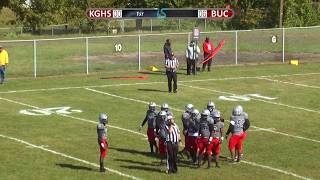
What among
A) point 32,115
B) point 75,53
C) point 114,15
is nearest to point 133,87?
point 32,115

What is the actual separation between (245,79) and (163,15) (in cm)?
1002

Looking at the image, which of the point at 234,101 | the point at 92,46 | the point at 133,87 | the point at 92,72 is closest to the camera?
the point at 234,101

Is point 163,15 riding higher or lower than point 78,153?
higher

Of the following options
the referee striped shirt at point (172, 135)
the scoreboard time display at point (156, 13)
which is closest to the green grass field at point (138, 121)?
the referee striped shirt at point (172, 135)

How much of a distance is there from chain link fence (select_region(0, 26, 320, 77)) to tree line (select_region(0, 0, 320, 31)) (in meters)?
6.22

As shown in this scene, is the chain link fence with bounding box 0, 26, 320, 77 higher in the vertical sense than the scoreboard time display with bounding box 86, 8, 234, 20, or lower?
lower

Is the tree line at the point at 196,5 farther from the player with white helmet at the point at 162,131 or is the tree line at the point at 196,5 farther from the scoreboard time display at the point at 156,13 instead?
the player with white helmet at the point at 162,131

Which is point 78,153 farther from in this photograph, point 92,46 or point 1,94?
point 92,46

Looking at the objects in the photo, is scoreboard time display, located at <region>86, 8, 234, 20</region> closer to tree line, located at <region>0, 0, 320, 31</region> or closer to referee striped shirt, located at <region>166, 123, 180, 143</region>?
tree line, located at <region>0, 0, 320, 31</region>

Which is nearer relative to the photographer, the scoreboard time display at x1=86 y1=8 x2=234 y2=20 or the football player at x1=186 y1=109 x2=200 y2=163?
the football player at x1=186 y1=109 x2=200 y2=163

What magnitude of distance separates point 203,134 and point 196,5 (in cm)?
5048

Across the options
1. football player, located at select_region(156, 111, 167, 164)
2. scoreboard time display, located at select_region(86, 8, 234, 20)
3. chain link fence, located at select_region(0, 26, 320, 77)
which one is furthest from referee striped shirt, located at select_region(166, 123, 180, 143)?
scoreboard time display, located at select_region(86, 8, 234, 20)

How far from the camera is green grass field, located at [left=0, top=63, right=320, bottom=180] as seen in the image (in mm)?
20219

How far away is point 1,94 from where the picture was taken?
32656 millimetres
